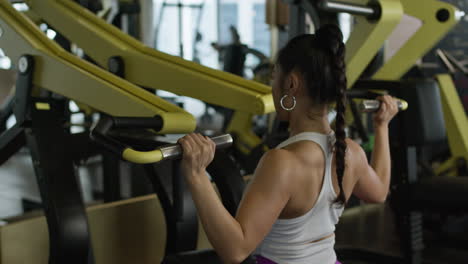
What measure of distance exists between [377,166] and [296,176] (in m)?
0.54

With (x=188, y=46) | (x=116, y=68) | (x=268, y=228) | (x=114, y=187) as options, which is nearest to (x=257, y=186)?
(x=268, y=228)

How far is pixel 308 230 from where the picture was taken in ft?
3.99

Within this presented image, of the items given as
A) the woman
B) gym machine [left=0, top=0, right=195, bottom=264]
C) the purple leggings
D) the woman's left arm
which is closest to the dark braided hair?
the woman

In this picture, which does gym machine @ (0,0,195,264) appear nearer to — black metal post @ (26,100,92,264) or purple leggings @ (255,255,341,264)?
black metal post @ (26,100,92,264)

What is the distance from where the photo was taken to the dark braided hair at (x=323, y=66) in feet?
3.76

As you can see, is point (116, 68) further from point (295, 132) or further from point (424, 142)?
point (424, 142)

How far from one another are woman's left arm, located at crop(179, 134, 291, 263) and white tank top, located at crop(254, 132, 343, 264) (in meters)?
0.09

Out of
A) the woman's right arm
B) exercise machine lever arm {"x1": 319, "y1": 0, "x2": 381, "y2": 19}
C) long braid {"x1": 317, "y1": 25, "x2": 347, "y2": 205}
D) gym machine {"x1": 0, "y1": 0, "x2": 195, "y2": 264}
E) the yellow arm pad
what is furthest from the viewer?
exercise machine lever arm {"x1": 319, "y1": 0, "x2": 381, "y2": 19}

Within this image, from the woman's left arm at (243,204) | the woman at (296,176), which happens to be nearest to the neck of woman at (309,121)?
the woman at (296,176)

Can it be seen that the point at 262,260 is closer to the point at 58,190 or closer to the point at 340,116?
the point at 340,116

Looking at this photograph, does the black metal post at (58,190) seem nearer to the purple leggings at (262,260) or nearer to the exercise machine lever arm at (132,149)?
the exercise machine lever arm at (132,149)

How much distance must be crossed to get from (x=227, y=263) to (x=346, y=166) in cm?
39

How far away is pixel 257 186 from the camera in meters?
1.12

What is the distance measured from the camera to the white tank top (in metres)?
1.20
